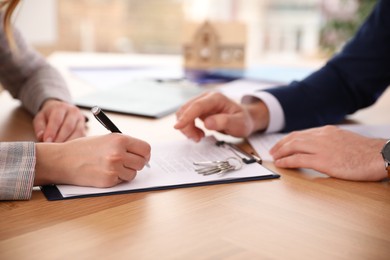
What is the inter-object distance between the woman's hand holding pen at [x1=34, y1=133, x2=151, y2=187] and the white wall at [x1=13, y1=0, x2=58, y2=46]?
2.59m

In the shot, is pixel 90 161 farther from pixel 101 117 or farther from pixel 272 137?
pixel 272 137

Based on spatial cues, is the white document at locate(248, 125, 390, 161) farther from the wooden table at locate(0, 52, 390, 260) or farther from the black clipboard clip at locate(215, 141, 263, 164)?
the wooden table at locate(0, 52, 390, 260)

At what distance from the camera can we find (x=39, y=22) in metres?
3.39

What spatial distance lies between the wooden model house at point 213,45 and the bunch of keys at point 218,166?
105 centimetres

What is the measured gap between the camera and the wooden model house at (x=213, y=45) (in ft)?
6.32

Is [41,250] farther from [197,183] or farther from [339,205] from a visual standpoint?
[339,205]

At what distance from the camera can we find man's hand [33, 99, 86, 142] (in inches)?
41.5

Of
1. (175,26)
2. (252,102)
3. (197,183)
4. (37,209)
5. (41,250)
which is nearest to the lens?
(41,250)

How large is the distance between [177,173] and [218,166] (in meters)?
0.08

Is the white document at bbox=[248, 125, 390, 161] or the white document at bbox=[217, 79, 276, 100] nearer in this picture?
the white document at bbox=[248, 125, 390, 161]

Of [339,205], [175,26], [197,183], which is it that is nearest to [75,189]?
[197,183]

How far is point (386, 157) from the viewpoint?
0.88 meters

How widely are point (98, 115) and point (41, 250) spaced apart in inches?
10.6

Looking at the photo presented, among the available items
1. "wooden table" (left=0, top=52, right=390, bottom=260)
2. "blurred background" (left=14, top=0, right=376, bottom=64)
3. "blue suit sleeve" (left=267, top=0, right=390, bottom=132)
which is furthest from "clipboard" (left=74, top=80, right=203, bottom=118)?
"blurred background" (left=14, top=0, right=376, bottom=64)
